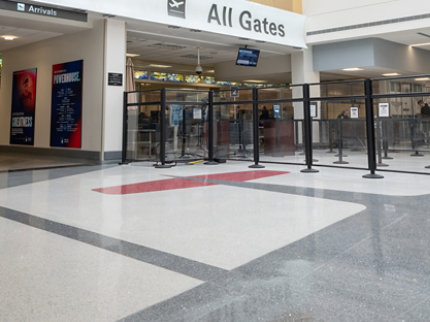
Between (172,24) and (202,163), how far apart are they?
10.0 feet

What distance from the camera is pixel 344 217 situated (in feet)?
9.13

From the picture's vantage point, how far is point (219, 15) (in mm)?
8570

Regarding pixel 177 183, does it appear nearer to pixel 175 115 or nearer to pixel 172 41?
pixel 175 115

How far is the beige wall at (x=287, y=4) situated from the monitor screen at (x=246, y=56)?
4.47 feet

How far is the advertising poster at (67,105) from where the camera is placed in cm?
808

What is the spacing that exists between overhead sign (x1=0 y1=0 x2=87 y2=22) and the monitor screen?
4860 mm

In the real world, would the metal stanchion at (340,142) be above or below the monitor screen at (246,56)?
below

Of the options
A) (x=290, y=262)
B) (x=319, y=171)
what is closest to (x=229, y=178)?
(x=319, y=171)

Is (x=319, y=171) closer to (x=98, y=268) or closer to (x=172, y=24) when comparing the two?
(x=172, y=24)

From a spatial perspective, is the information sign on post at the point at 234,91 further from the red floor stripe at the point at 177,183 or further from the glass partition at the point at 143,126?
the red floor stripe at the point at 177,183

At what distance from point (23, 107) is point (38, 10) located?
155 inches

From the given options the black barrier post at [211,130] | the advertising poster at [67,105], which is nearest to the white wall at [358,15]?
the black barrier post at [211,130]

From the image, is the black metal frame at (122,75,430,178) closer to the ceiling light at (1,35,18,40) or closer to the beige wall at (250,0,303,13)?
the ceiling light at (1,35,18,40)

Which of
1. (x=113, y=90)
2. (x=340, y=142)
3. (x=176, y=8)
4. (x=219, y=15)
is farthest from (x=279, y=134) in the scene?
(x=113, y=90)
